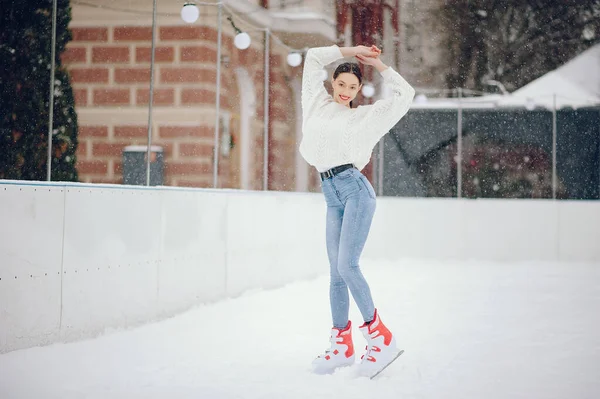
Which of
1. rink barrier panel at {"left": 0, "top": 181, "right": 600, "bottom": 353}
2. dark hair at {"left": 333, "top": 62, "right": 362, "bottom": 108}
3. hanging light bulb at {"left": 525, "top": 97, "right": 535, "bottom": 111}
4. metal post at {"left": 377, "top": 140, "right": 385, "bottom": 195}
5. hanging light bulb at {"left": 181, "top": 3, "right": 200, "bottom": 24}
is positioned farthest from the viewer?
hanging light bulb at {"left": 525, "top": 97, "right": 535, "bottom": 111}

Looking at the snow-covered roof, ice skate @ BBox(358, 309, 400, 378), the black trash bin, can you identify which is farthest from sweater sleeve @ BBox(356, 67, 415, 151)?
the snow-covered roof

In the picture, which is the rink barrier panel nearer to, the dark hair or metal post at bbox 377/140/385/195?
the dark hair

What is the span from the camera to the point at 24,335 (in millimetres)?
3523

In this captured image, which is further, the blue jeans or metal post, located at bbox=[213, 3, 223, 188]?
metal post, located at bbox=[213, 3, 223, 188]

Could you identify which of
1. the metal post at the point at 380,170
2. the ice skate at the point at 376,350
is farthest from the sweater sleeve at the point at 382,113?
the metal post at the point at 380,170

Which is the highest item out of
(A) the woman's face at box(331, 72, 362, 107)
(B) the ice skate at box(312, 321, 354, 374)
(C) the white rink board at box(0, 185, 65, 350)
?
(A) the woman's face at box(331, 72, 362, 107)

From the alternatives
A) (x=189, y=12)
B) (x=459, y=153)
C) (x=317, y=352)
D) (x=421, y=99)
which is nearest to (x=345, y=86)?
(x=317, y=352)

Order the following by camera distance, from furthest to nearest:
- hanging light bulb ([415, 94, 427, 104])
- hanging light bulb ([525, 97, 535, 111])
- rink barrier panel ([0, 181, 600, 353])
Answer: hanging light bulb ([415, 94, 427, 104]) < hanging light bulb ([525, 97, 535, 111]) < rink barrier panel ([0, 181, 600, 353])

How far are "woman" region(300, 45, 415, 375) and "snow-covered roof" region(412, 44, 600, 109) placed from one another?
7699 mm

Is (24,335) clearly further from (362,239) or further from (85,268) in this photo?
(362,239)

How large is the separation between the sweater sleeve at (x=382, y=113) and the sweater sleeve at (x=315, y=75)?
0.71 ft

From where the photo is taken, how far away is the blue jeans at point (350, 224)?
127 inches

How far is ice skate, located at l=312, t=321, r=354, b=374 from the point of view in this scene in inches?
130

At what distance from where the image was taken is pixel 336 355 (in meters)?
3.33
